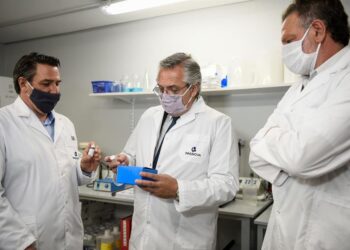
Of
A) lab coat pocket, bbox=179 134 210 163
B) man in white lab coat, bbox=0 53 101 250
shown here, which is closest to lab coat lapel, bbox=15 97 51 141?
man in white lab coat, bbox=0 53 101 250

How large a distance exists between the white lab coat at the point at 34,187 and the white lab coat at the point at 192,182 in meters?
0.36

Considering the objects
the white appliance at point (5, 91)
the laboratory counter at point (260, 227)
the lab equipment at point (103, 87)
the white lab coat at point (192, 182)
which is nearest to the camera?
the white lab coat at point (192, 182)

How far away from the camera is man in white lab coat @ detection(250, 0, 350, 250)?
3.19 ft

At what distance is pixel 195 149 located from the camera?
152cm

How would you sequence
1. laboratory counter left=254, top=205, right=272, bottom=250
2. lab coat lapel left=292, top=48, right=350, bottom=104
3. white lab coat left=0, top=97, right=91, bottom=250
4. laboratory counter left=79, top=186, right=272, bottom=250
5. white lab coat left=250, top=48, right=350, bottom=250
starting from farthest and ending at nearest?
laboratory counter left=79, top=186, right=272, bottom=250 < laboratory counter left=254, top=205, right=272, bottom=250 < white lab coat left=0, top=97, right=91, bottom=250 < lab coat lapel left=292, top=48, right=350, bottom=104 < white lab coat left=250, top=48, right=350, bottom=250

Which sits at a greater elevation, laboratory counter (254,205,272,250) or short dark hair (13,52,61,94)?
short dark hair (13,52,61,94)

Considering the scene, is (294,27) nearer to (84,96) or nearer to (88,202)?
(88,202)

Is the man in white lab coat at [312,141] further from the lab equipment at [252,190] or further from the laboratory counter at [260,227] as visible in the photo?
the lab equipment at [252,190]

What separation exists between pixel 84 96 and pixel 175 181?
93.5 inches

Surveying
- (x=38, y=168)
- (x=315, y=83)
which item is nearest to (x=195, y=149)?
(x=315, y=83)

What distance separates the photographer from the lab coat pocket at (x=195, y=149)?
4.97 feet

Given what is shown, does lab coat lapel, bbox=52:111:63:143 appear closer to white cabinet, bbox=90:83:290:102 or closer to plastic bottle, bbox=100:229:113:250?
white cabinet, bbox=90:83:290:102

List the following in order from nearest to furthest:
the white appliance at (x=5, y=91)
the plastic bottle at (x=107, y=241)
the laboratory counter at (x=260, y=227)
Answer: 1. the laboratory counter at (x=260, y=227)
2. the plastic bottle at (x=107, y=241)
3. the white appliance at (x=5, y=91)

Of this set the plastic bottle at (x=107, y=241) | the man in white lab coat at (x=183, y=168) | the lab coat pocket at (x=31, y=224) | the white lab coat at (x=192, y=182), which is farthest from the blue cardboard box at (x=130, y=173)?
the plastic bottle at (x=107, y=241)
